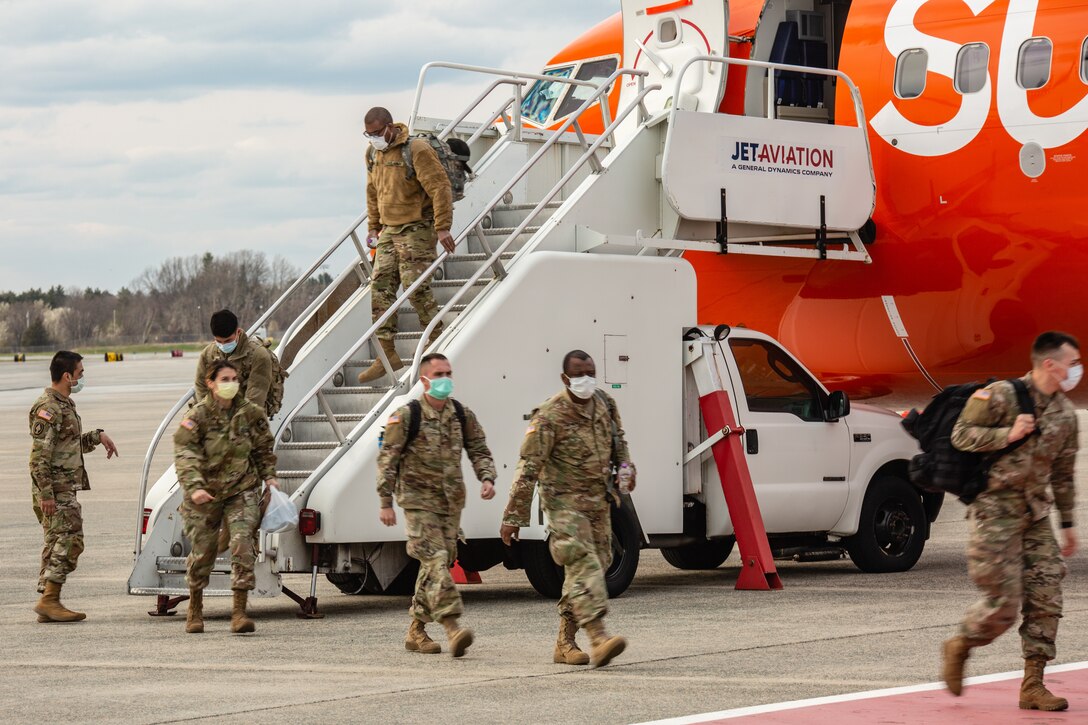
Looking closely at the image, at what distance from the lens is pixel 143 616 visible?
39.4 feet

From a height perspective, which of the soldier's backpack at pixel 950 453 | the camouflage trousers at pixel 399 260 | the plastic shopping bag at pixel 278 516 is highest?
the camouflage trousers at pixel 399 260

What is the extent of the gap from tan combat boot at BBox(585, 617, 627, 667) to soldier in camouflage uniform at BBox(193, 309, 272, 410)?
3.76m

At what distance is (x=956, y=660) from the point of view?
7863 mm

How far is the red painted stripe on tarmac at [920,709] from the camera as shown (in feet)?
24.4

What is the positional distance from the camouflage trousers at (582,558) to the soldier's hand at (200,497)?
266cm

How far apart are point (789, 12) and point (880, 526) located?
5202 mm

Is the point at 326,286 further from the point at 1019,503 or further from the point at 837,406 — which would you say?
the point at 1019,503

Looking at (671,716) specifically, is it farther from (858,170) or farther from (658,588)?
(858,170)

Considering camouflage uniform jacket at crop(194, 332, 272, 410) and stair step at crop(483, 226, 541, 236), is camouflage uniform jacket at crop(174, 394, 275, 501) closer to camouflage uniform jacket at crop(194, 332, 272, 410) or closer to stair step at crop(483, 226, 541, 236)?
camouflage uniform jacket at crop(194, 332, 272, 410)

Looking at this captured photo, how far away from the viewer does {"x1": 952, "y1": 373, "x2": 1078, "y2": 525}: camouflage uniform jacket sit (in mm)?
7855

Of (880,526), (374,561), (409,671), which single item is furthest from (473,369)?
(880,526)

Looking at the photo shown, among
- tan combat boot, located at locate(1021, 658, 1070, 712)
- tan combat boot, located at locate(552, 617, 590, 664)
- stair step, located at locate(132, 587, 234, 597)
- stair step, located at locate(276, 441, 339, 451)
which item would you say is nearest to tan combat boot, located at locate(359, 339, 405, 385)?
stair step, located at locate(276, 441, 339, 451)

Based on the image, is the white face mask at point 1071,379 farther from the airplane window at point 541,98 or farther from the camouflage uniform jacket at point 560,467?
the airplane window at point 541,98

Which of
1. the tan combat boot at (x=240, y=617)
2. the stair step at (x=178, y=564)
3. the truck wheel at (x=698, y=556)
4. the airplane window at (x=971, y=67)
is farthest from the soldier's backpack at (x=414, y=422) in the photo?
the airplane window at (x=971, y=67)
